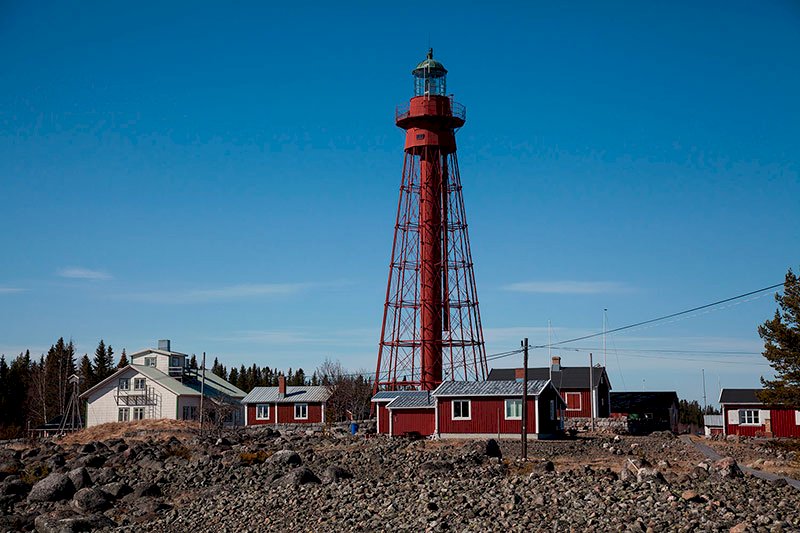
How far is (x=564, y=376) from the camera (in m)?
67.7

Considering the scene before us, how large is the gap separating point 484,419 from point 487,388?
67.7 inches

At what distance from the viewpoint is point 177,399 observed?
6844cm

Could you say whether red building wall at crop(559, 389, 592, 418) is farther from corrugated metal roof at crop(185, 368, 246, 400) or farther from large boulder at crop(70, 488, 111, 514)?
large boulder at crop(70, 488, 111, 514)

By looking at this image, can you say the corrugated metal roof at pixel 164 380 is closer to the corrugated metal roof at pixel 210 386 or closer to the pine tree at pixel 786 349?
the corrugated metal roof at pixel 210 386

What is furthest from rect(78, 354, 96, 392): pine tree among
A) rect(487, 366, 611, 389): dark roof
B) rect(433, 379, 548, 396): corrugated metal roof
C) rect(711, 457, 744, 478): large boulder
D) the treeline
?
rect(711, 457, 744, 478): large boulder

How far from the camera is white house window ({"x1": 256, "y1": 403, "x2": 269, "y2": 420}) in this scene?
69.2 m

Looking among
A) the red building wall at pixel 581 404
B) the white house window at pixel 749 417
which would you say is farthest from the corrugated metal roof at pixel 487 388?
the red building wall at pixel 581 404

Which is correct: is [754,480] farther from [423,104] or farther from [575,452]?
[423,104]

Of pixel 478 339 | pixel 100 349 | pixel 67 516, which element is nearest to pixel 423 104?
pixel 478 339

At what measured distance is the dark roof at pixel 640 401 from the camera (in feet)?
238

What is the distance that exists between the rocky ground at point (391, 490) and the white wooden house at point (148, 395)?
22546 mm

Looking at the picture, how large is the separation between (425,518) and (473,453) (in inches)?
434

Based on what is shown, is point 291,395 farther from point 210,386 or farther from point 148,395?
point 148,395

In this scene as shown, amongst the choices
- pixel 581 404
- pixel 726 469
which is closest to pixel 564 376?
pixel 581 404
